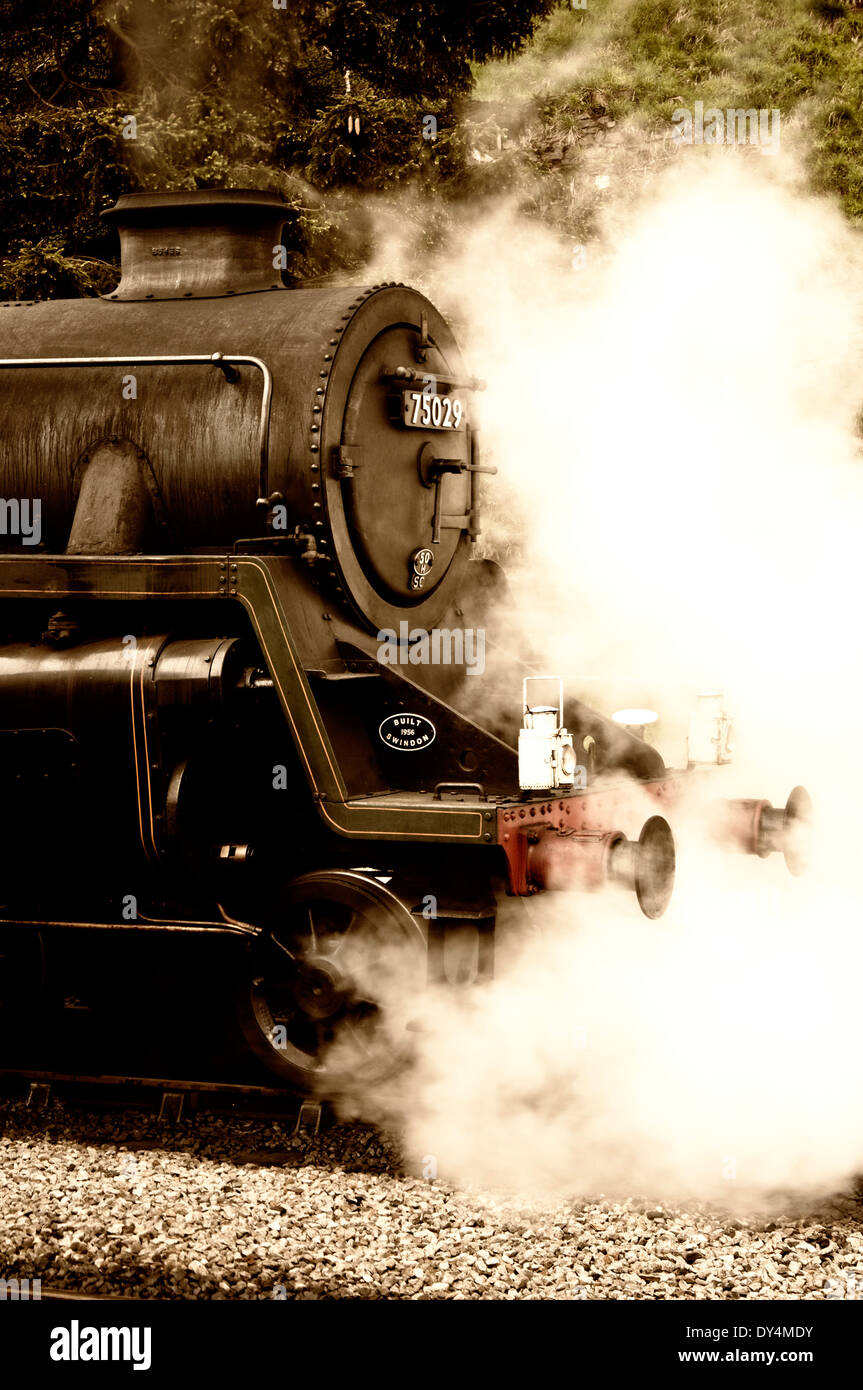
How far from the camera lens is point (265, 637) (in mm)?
4680

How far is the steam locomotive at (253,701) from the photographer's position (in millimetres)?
4645

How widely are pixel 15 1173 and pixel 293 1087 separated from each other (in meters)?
0.89

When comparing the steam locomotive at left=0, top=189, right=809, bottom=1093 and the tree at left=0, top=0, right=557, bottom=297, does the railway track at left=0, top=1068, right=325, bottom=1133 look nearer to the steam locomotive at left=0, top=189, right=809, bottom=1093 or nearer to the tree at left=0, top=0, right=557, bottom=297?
the steam locomotive at left=0, top=189, right=809, bottom=1093

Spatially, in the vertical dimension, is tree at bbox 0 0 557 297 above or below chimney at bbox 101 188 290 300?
above

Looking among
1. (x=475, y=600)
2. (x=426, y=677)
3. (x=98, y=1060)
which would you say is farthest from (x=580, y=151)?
(x=98, y=1060)

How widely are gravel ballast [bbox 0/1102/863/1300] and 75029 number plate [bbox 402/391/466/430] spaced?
8.26 ft

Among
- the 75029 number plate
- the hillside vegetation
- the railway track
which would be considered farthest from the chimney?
the hillside vegetation

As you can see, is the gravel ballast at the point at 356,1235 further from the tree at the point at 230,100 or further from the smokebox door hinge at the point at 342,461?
the tree at the point at 230,100

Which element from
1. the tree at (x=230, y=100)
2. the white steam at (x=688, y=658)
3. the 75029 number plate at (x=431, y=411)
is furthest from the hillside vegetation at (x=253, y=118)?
the 75029 number plate at (x=431, y=411)

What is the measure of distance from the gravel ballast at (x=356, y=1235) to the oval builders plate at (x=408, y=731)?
1277mm

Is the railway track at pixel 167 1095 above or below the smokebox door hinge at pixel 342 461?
below

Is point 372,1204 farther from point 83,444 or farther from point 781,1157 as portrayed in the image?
point 83,444

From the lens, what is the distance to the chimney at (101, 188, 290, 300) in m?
5.63

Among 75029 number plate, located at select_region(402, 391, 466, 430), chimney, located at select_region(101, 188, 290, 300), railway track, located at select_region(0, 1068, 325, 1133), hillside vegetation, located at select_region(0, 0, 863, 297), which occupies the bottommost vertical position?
railway track, located at select_region(0, 1068, 325, 1133)
